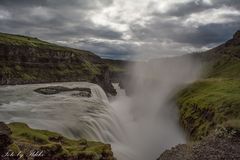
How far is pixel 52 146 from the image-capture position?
34625 mm

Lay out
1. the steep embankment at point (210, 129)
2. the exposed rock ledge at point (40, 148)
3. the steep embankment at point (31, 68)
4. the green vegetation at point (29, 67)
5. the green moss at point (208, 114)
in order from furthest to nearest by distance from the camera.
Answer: the steep embankment at point (31, 68) < the green vegetation at point (29, 67) < the green moss at point (208, 114) < the steep embankment at point (210, 129) < the exposed rock ledge at point (40, 148)

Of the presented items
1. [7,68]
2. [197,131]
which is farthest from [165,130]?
[7,68]

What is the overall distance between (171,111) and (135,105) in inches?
1662

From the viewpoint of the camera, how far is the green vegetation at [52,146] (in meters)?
33.6

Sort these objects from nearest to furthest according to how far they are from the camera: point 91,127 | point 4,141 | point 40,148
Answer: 1. point 4,141
2. point 40,148
3. point 91,127

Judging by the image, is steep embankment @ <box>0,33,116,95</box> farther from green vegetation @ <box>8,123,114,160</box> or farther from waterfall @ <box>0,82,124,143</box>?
green vegetation @ <box>8,123,114,160</box>

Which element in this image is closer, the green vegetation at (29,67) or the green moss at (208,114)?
the green moss at (208,114)

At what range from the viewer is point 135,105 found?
14888 centimetres

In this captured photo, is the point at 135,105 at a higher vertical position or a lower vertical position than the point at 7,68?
lower

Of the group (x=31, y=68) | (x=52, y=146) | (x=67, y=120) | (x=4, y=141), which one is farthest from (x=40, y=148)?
(x=31, y=68)

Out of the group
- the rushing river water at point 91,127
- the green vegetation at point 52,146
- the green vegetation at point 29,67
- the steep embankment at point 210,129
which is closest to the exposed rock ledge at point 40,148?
the green vegetation at point 52,146

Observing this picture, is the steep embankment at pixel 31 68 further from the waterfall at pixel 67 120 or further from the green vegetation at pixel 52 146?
the green vegetation at pixel 52 146

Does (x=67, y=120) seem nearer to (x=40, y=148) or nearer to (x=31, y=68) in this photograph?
(x=40, y=148)

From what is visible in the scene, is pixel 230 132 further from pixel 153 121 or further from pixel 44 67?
pixel 44 67
